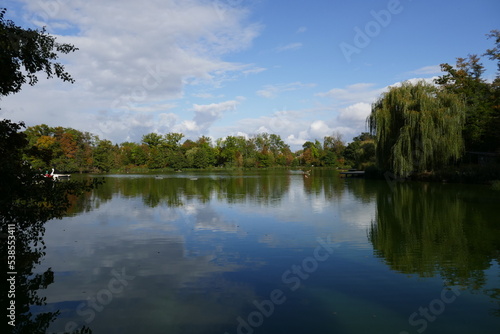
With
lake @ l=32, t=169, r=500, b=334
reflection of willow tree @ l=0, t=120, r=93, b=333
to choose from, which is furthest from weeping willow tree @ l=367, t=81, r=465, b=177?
reflection of willow tree @ l=0, t=120, r=93, b=333

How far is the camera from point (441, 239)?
30.6 ft

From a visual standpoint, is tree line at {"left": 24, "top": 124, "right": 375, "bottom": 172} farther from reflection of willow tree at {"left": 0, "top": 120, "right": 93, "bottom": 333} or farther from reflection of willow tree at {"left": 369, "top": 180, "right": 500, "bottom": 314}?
reflection of willow tree at {"left": 0, "top": 120, "right": 93, "bottom": 333}

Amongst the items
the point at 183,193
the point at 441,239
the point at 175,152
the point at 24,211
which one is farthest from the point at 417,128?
the point at 175,152

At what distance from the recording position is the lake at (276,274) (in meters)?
4.79

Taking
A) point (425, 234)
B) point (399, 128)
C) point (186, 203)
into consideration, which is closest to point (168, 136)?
point (399, 128)

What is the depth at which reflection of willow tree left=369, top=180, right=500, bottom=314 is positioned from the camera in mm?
6875

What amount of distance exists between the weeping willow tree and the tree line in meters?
17.6

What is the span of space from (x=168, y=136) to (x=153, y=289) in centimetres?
8254

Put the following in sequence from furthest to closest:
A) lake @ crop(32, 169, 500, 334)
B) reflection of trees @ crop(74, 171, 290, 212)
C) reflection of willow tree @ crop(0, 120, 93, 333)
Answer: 1. reflection of trees @ crop(74, 171, 290, 212)
2. reflection of willow tree @ crop(0, 120, 93, 333)
3. lake @ crop(32, 169, 500, 334)

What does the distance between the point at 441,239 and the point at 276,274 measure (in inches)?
208

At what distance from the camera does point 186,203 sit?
17672mm

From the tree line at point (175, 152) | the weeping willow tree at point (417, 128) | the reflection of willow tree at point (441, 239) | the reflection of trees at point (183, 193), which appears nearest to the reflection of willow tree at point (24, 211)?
the reflection of willow tree at point (441, 239)

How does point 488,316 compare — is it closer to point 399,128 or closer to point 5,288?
point 5,288

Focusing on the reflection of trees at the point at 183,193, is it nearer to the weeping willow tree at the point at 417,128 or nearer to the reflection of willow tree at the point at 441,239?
the reflection of willow tree at the point at 441,239
